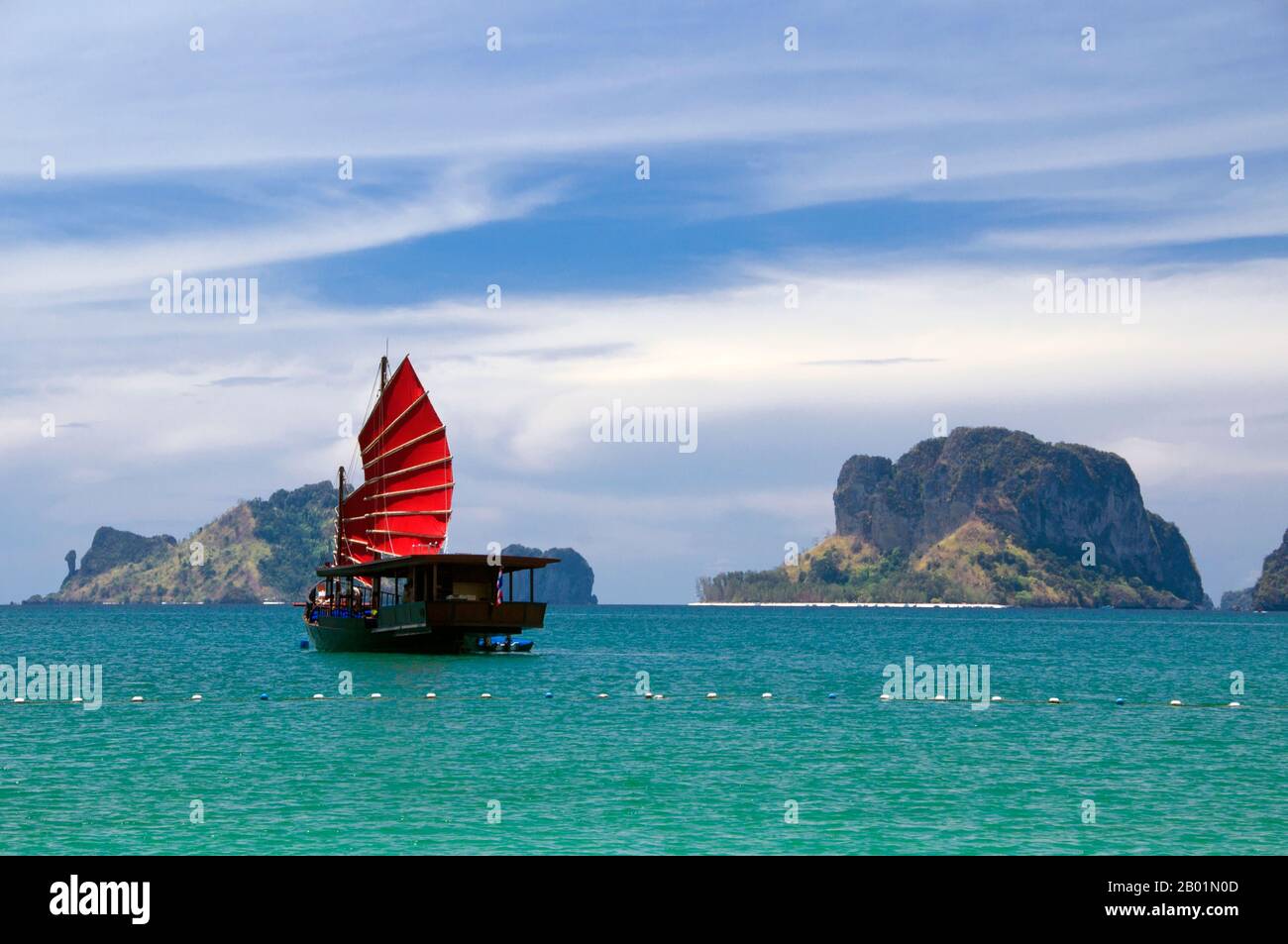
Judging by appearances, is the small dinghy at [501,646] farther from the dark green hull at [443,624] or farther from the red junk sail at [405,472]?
the red junk sail at [405,472]

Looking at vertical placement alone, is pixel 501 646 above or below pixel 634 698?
above

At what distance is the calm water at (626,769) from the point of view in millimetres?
19859

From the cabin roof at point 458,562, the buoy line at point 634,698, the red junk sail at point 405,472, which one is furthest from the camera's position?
the red junk sail at point 405,472

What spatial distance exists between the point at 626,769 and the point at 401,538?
44.2 meters

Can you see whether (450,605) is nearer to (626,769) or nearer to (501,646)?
(501,646)

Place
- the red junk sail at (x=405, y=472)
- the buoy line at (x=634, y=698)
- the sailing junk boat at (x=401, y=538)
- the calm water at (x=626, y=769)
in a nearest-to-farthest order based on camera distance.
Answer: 1. the calm water at (x=626, y=769)
2. the buoy line at (x=634, y=698)
3. the sailing junk boat at (x=401, y=538)
4. the red junk sail at (x=405, y=472)

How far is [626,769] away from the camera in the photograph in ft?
88.9

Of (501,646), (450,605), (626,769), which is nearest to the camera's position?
(626,769)

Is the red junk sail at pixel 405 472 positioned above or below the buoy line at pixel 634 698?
above

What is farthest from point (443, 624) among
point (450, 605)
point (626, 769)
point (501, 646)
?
point (626, 769)

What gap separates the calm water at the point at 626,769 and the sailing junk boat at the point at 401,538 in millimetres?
6209

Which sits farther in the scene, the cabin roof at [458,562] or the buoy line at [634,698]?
the cabin roof at [458,562]

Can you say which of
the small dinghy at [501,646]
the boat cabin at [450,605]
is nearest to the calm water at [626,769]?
the boat cabin at [450,605]
